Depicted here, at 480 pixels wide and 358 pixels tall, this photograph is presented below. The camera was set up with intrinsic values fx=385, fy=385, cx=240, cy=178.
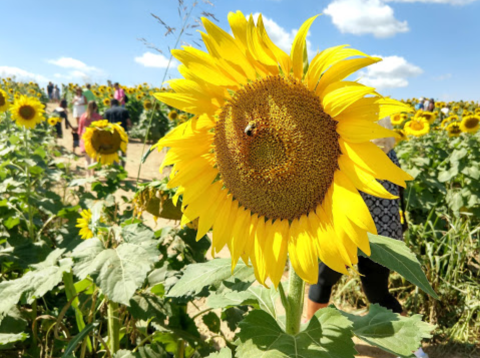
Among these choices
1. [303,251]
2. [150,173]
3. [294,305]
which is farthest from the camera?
[150,173]

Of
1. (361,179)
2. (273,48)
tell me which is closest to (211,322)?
(361,179)

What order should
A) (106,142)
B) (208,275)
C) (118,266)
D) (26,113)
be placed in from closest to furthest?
1. (208,275)
2. (118,266)
3. (106,142)
4. (26,113)

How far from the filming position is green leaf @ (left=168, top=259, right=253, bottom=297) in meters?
1.34

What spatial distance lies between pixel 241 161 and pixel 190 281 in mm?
522

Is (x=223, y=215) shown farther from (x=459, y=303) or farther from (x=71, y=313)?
(x=459, y=303)

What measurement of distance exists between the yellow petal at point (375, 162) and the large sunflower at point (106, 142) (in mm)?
2924

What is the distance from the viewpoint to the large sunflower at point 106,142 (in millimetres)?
3533

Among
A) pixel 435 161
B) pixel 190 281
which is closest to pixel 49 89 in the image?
pixel 435 161

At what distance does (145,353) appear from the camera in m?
1.88

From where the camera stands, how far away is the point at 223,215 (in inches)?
48.6

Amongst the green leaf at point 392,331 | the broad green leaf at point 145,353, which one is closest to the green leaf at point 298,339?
the green leaf at point 392,331

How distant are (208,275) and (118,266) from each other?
17.0 inches

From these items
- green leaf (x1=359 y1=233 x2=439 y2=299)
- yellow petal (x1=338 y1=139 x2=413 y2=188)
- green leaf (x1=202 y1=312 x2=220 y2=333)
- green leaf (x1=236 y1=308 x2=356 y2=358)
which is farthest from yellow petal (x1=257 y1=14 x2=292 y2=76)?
green leaf (x1=202 y1=312 x2=220 y2=333)

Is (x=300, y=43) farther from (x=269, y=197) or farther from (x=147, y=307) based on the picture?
(x=147, y=307)
